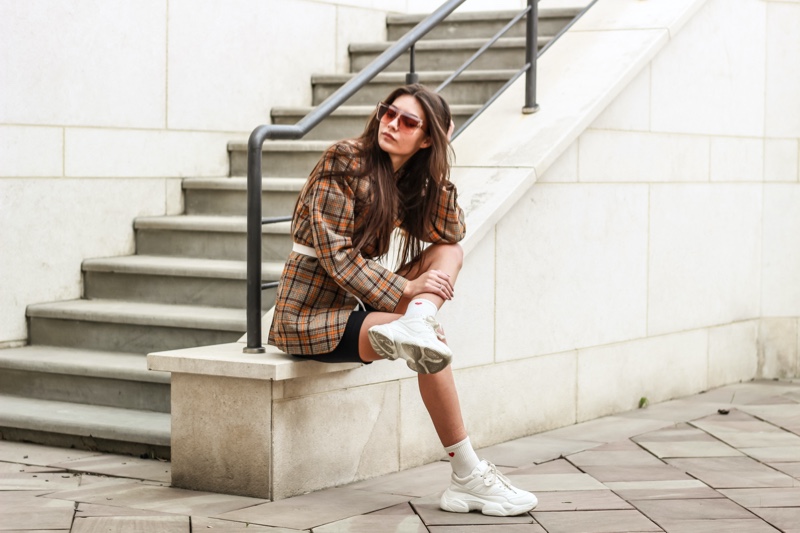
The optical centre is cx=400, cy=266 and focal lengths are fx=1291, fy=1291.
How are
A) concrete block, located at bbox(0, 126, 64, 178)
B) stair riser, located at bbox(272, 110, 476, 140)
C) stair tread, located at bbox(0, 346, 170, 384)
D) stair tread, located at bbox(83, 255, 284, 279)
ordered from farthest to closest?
1. stair riser, located at bbox(272, 110, 476, 140)
2. concrete block, located at bbox(0, 126, 64, 178)
3. stair tread, located at bbox(83, 255, 284, 279)
4. stair tread, located at bbox(0, 346, 170, 384)

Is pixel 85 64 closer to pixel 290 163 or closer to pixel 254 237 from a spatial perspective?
pixel 290 163

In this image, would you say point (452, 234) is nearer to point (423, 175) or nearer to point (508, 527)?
point (423, 175)

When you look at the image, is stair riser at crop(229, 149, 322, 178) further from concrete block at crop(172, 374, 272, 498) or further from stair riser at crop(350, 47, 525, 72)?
concrete block at crop(172, 374, 272, 498)

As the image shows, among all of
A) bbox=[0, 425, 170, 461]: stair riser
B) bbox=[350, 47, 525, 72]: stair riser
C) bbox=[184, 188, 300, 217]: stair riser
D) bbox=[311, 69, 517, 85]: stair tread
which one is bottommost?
bbox=[0, 425, 170, 461]: stair riser

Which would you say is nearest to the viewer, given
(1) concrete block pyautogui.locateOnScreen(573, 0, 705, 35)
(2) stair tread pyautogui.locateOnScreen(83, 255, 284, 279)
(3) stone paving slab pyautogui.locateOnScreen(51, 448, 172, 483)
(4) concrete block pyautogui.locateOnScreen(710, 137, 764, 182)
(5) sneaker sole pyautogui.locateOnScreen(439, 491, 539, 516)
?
(5) sneaker sole pyautogui.locateOnScreen(439, 491, 539, 516)

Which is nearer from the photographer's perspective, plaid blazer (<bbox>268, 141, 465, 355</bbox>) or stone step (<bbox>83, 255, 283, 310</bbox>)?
plaid blazer (<bbox>268, 141, 465, 355</bbox>)

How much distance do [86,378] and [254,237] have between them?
157 cm

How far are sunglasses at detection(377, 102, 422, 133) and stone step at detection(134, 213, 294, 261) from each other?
5.99ft

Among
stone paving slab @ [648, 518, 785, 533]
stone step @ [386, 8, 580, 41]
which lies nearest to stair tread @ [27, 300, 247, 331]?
stone paving slab @ [648, 518, 785, 533]

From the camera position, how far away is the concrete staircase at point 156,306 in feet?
18.8

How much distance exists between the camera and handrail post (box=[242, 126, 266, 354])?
4.84 metres

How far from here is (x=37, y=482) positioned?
16.3ft

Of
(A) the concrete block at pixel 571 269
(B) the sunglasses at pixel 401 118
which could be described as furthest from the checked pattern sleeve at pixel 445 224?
(A) the concrete block at pixel 571 269

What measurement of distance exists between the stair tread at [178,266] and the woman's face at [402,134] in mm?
1553
